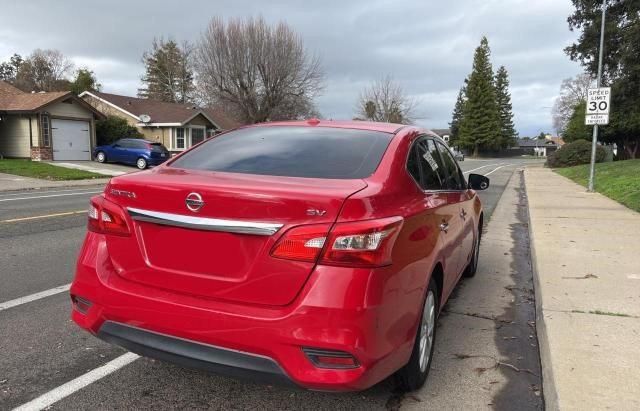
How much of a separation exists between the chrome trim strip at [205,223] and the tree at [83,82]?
57.2 metres

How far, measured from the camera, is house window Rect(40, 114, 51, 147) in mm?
28781

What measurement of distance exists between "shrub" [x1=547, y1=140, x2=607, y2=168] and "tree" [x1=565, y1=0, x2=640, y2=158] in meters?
2.95

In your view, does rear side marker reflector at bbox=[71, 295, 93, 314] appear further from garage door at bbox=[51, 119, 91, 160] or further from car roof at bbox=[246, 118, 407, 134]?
garage door at bbox=[51, 119, 91, 160]

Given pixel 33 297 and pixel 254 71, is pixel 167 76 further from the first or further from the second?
pixel 33 297

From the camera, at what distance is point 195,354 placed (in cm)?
272

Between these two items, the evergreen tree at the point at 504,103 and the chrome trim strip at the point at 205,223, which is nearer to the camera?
the chrome trim strip at the point at 205,223

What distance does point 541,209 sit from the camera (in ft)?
39.7

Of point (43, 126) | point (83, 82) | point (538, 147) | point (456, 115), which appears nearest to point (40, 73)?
point (83, 82)

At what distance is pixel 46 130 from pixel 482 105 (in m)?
73.9

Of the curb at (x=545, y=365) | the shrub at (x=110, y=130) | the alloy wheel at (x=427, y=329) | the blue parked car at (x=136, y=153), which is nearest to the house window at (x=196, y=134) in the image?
the shrub at (x=110, y=130)

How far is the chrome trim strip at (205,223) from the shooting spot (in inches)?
103

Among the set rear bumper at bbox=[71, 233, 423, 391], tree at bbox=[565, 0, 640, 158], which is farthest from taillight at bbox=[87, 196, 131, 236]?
tree at bbox=[565, 0, 640, 158]

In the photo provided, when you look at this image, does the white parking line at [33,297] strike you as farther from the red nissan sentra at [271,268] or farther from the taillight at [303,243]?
the taillight at [303,243]

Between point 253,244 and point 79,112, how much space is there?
32150 mm
